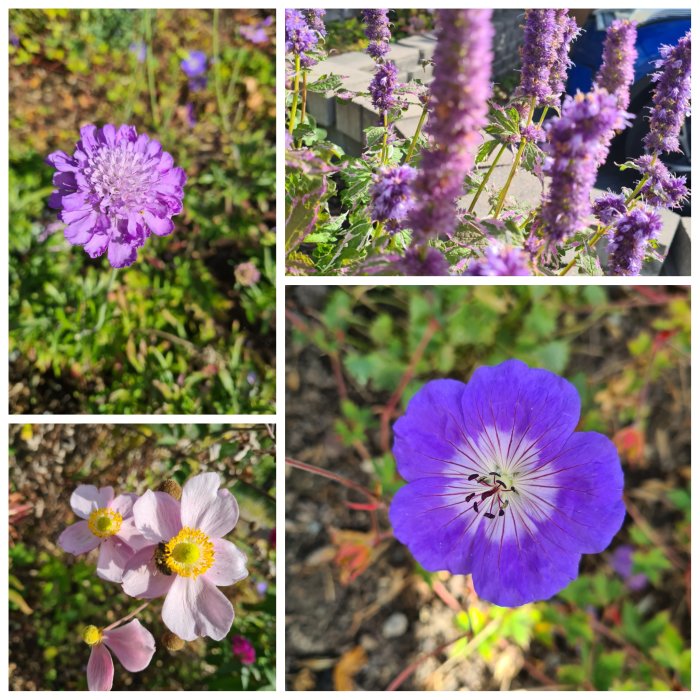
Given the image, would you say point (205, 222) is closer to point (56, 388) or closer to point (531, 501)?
point (56, 388)

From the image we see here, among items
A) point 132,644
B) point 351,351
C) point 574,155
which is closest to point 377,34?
point 574,155

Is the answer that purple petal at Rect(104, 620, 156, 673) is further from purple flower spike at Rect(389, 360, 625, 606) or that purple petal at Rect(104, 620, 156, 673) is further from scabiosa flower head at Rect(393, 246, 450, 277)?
scabiosa flower head at Rect(393, 246, 450, 277)

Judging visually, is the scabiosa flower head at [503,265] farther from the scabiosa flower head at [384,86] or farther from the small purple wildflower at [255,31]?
the small purple wildflower at [255,31]

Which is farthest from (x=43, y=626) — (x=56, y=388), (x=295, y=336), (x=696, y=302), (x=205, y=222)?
(x=696, y=302)

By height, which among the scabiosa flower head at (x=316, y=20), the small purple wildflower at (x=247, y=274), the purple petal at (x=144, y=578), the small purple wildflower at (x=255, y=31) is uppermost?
the small purple wildflower at (x=255, y=31)

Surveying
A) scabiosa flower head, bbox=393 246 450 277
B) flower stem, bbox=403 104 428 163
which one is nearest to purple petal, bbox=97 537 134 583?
scabiosa flower head, bbox=393 246 450 277

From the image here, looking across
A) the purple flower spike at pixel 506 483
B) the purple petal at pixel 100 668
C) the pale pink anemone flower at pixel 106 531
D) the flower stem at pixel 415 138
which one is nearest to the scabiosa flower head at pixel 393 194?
the flower stem at pixel 415 138
